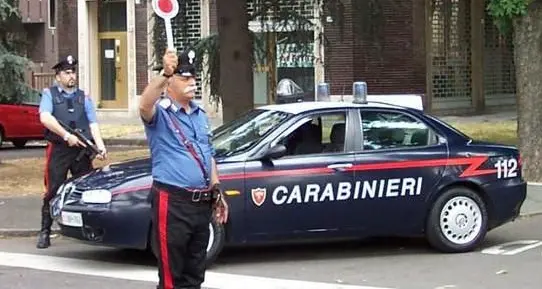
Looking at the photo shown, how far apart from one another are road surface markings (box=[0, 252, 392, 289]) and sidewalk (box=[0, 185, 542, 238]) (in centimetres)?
122

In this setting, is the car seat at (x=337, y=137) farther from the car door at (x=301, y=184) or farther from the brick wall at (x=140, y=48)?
the brick wall at (x=140, y=48)

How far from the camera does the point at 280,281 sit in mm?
8836

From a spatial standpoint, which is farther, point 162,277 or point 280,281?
point 280,281

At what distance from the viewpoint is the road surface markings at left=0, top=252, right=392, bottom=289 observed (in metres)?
8.65

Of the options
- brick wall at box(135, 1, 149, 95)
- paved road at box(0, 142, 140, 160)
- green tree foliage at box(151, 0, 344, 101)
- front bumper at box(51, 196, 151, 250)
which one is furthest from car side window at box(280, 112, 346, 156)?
brick wall at box(135, 1, 149, 95)

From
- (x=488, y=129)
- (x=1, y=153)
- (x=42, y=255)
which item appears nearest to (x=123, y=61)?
(x=1, y=153)

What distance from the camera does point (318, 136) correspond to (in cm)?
984

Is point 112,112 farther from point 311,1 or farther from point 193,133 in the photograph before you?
point 193,133

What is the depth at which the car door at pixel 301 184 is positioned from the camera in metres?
9.30

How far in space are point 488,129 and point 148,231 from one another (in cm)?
1678

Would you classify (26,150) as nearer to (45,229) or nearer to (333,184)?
(45,229)

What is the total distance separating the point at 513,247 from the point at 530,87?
15.2 feet

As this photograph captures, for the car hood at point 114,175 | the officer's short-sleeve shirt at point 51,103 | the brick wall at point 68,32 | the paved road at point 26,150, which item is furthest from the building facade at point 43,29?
the car hood at point 114,175

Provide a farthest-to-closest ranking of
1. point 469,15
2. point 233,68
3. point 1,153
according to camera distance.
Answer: point 469,15, point 1,153, point 233,68
